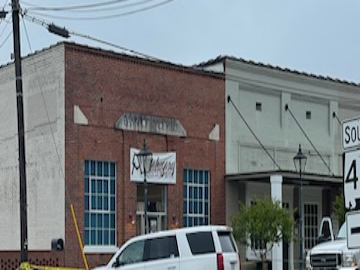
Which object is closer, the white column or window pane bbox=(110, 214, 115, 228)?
window pane bbox=(110, 214, 115, 228)

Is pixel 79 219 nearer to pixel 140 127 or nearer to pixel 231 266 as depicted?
pixel 140 127

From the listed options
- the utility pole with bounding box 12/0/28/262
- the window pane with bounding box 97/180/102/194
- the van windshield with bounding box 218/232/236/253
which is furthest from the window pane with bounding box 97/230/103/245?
the van windshield with bounding box 218/232/236/253

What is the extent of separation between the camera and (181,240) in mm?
19688

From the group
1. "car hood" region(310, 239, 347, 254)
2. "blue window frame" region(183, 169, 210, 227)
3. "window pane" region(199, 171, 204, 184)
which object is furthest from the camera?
"window pane" region(199, 171, 204, 184)

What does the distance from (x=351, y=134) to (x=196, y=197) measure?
84.3 ft

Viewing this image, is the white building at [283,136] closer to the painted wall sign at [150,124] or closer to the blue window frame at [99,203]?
the painted wall sign at [150,124]

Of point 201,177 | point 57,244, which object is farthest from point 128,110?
point 57,244

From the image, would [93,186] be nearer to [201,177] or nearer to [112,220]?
[112,220]

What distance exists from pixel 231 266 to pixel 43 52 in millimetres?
13670

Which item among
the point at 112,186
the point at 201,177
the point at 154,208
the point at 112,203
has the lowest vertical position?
the point at 154,208

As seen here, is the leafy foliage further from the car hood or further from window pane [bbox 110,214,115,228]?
the car hood

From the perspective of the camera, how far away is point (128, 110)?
30594 mm

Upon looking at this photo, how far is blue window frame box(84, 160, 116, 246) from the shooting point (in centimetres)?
2909

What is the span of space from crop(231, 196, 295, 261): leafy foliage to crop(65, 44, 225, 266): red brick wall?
9.19 feet
